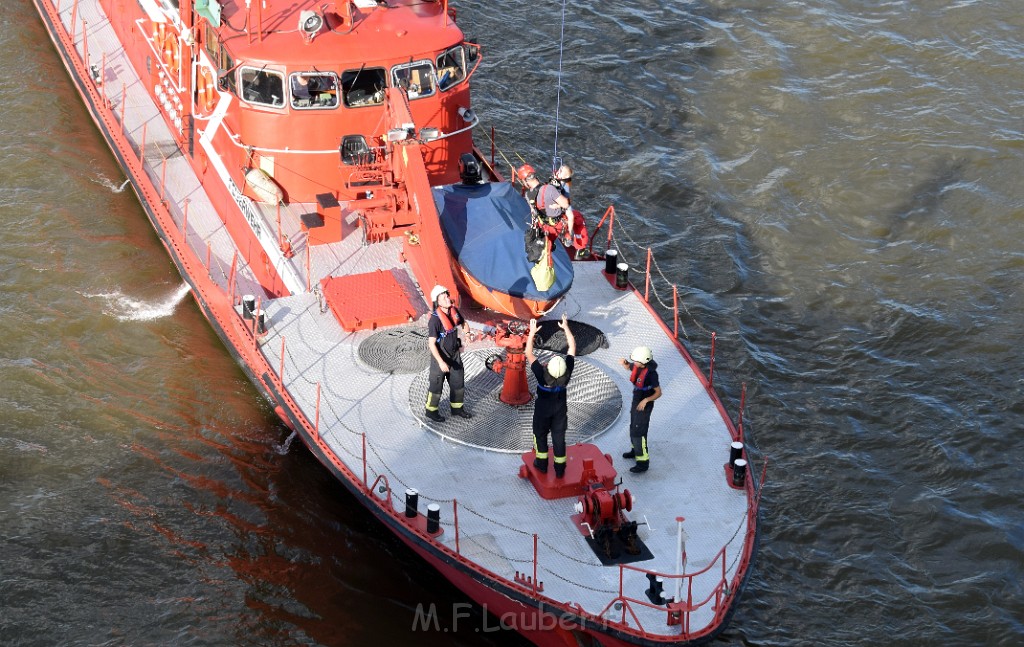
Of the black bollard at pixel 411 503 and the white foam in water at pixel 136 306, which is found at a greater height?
the black bollard at pixel 411 503

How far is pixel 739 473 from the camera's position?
50.9 feet

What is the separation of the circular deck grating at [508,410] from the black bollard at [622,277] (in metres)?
1.83

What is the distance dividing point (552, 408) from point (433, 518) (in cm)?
172

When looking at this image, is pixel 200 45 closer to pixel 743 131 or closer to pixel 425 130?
pixel 425 130

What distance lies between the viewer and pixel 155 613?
1602 cm

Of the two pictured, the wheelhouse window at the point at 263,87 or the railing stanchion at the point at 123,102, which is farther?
the railing stanchion at the point at 123,102

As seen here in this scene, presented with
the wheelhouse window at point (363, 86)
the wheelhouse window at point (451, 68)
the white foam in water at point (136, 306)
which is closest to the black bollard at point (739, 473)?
the wheelhouse window at point (451, 68)

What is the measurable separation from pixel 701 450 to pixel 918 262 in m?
8.01

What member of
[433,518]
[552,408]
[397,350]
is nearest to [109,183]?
[397,350]

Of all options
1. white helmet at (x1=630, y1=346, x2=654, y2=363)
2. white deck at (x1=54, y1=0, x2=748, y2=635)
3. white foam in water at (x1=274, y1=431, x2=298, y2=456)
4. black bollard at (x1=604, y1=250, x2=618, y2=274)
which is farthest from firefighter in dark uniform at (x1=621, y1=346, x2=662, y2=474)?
white foam in water at (x1=274, y1=431, x2=298, y2=456)

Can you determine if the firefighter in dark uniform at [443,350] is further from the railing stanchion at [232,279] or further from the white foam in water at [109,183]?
the white foam in water at [109,183]

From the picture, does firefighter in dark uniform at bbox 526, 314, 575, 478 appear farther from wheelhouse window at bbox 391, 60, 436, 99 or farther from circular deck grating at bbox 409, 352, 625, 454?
wheelhouse window at bbox 391, 60, 436, 99

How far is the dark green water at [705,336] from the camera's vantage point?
16.5 m

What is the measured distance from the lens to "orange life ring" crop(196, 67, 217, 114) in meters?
20.1
